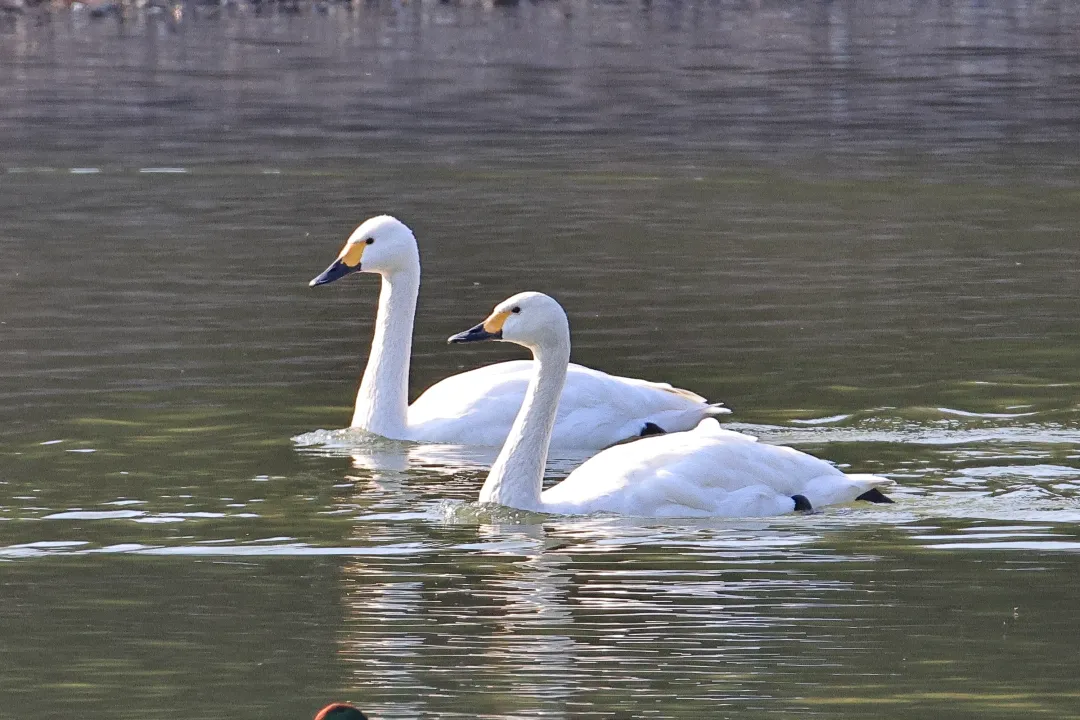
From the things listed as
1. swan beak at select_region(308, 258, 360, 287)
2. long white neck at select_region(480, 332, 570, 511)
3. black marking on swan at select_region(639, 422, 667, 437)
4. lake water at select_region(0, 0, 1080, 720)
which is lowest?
black marking on swan at select_region(639, 422, 667, 437)

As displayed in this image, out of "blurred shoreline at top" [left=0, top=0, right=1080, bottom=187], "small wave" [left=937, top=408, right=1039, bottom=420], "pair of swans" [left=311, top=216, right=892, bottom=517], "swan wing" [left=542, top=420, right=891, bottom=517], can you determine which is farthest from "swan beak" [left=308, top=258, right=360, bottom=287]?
"blurred shoreline at top" [left=0, top=0, right=1080, bottom=187]

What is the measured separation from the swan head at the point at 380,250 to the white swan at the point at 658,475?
294cm

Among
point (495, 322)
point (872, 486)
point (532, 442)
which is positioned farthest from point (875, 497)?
point (495, 322)

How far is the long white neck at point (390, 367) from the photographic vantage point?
46.3ft

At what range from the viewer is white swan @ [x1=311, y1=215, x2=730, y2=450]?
13.9m

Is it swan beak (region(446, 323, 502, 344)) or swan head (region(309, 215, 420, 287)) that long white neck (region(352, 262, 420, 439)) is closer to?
swan head (region(309, 215, 420, 287))

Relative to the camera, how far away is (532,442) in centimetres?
1177

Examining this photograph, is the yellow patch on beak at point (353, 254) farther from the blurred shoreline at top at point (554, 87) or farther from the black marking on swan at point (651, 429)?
the blurred shoreline at top at point (554, 87)

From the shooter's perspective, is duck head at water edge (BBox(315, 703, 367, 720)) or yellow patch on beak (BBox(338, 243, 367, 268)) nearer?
duck head at water edge (BBox(315, 703, 367, 720))

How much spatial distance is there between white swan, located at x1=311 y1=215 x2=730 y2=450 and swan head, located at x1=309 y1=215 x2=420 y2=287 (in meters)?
0.31

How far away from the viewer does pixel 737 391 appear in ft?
48.6

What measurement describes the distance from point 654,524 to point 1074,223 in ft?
41.1

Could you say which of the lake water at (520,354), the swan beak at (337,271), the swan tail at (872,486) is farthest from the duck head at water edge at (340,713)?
the swan beak at (337,271)

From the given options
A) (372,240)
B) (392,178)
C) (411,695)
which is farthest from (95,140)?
(411,695)
